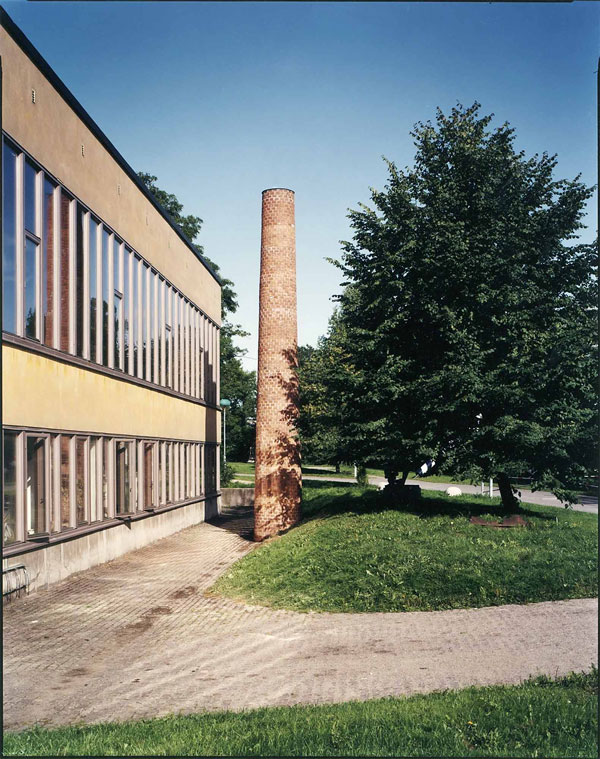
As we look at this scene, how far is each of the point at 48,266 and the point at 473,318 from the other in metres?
10.0

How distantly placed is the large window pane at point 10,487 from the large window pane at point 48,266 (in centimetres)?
252

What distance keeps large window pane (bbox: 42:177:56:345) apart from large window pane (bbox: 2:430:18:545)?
2515 mm

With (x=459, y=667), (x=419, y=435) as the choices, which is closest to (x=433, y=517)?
(x=419, y=435)

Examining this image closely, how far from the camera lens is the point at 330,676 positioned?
976cm

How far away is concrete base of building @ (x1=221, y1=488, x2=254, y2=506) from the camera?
43031 millimetres

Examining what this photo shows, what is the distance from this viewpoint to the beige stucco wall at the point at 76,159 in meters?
15.2

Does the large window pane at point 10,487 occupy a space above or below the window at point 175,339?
below

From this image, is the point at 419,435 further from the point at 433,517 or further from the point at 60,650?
the point at 60,650

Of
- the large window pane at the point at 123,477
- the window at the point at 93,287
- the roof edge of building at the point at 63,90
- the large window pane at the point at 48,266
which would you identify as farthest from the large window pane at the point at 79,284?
the large window pane at the point at 123,477

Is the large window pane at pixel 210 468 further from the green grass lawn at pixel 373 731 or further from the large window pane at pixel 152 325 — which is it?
the green grass lawn at pixel 373 731

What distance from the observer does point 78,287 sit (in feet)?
62.0

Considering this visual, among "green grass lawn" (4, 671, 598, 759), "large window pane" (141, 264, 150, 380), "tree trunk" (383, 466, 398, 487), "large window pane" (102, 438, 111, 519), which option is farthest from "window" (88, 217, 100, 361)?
"green grass lawn" (4, 671, 598, 759)

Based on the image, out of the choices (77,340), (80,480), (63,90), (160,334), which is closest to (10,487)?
(80,480)

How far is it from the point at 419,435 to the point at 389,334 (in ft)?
9.70
